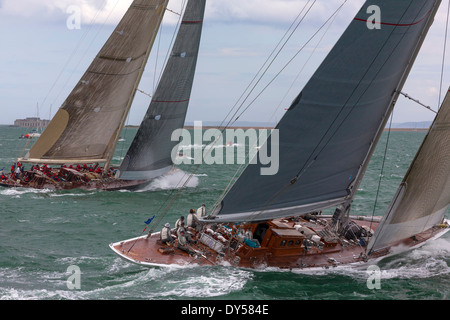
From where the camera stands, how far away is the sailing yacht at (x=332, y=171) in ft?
56.5

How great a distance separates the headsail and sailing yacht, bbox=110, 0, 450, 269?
1803 cm

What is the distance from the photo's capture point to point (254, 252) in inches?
691

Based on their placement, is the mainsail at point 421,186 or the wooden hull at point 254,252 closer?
the wooden hull at point 254,252

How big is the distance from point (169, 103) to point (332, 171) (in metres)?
18.0

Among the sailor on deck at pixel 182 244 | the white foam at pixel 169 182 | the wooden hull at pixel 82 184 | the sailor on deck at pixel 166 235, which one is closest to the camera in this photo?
the sailor on deck at pixel 182 244

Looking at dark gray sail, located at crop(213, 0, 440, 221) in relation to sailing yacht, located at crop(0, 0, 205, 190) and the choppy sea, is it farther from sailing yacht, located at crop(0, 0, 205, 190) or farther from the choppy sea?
sailing yacht, located at crop(0, 0, 205, 190)

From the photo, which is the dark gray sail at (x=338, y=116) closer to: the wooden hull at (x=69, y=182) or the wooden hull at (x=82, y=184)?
the wooden hull at (x=82, y=184)

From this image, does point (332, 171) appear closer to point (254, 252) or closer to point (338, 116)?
point (338, 116)

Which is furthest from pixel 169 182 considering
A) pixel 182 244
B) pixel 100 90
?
pixel 182 244
